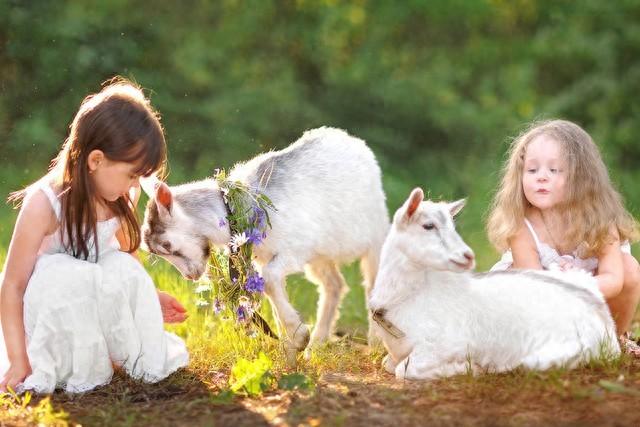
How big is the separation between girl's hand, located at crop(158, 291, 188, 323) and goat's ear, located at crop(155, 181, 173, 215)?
0.53 metres

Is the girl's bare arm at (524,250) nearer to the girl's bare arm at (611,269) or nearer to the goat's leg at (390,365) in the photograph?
the girl's bare arm at (611,269)

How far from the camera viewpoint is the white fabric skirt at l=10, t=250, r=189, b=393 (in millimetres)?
3938

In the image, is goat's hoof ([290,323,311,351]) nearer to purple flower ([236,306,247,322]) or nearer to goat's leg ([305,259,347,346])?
purple flower ([236,306,247,322])

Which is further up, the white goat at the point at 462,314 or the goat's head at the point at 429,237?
the goat's head at the point at 429,237

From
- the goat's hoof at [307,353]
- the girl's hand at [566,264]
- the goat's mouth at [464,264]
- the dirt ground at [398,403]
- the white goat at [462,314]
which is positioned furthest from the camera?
the girl's hand at [566,264]

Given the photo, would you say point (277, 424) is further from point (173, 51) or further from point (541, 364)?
point (173, 51)

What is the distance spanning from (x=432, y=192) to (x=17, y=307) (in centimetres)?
593

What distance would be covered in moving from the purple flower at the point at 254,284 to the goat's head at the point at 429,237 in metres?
0.72

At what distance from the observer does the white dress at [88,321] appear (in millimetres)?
3938

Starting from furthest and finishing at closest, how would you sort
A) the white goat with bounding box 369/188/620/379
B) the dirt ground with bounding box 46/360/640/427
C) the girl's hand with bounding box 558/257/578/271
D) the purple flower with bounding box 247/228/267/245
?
the girl's hand with bounding box 558/257/578/271
the purple flower with bounding box 247/228/267/245
the white goat with bounding box 369/188/620/379
the dirt ground with bounding box 46/360/640/427

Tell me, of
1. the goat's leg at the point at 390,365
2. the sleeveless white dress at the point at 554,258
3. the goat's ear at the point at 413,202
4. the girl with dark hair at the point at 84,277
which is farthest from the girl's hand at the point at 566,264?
the girl with dark hair at the point at 84,277

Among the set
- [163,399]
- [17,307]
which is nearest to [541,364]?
[163,399]

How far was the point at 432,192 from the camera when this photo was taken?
9.31 m

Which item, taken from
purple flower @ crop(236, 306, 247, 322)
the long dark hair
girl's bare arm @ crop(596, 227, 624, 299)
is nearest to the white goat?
girl's bare arm @ crop(596, 227, 624, 299)
